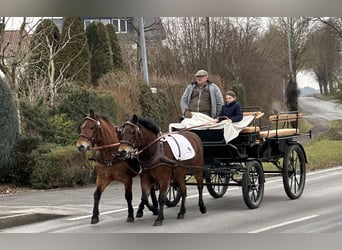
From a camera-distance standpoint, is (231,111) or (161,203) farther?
(231,111)

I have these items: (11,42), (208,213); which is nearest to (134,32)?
(11,42)

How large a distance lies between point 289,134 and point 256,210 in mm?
1634

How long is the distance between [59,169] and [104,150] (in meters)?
3.97

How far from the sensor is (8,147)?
36.4 ft

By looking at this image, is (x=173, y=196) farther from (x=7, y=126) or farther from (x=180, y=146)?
(x=7, y=126)

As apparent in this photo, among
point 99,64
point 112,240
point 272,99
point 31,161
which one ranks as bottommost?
point 112,240

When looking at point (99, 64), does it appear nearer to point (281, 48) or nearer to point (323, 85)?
point (281, 48)

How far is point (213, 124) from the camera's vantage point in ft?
27.5

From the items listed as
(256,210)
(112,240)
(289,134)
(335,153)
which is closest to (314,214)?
(256,210)

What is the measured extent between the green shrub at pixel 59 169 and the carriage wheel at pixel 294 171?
3.64 meters

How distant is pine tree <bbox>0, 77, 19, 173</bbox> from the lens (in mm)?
10898

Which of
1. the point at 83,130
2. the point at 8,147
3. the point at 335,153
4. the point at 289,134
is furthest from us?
the point at 335,153

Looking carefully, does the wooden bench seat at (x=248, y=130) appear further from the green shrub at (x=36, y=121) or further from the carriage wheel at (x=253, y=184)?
the green shrub at (x=36, y=121)

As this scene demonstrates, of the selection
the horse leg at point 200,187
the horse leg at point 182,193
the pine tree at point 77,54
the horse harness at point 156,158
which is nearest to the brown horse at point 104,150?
the horse harness at point 156,158
